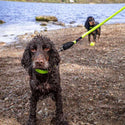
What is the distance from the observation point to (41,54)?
3395mm

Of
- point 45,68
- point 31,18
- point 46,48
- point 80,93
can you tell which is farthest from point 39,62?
point 31,18

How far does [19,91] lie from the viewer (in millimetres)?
5688

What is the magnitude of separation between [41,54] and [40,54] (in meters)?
0.02

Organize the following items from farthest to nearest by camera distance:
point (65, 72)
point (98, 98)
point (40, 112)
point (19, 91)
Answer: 1. point (65, 72)
2. point (19, 91)
3. point (98, 98)
4. point (40, 112)

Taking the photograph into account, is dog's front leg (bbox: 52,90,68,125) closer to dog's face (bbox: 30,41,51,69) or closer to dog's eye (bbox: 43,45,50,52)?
dog's face (bbox: 30,41,51,69)

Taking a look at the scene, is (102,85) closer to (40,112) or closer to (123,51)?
(40,112)

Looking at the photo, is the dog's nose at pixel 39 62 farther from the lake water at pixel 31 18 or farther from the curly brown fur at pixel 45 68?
the lake water at pixel 31 18

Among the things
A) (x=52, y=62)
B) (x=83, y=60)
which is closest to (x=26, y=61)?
(x=52, y=62)

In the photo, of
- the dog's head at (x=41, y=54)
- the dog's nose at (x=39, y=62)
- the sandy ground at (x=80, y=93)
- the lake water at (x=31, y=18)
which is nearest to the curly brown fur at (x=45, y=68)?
the dog's head at (x=41, y=54)

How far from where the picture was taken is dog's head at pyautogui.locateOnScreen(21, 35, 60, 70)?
332 centimetres

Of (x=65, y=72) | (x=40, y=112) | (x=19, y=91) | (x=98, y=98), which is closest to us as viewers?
(x=40, y=112)

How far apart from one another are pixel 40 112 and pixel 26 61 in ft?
5.16

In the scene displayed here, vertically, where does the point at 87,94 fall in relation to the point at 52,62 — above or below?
below

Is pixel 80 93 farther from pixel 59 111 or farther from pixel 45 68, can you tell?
pixel 45 68
